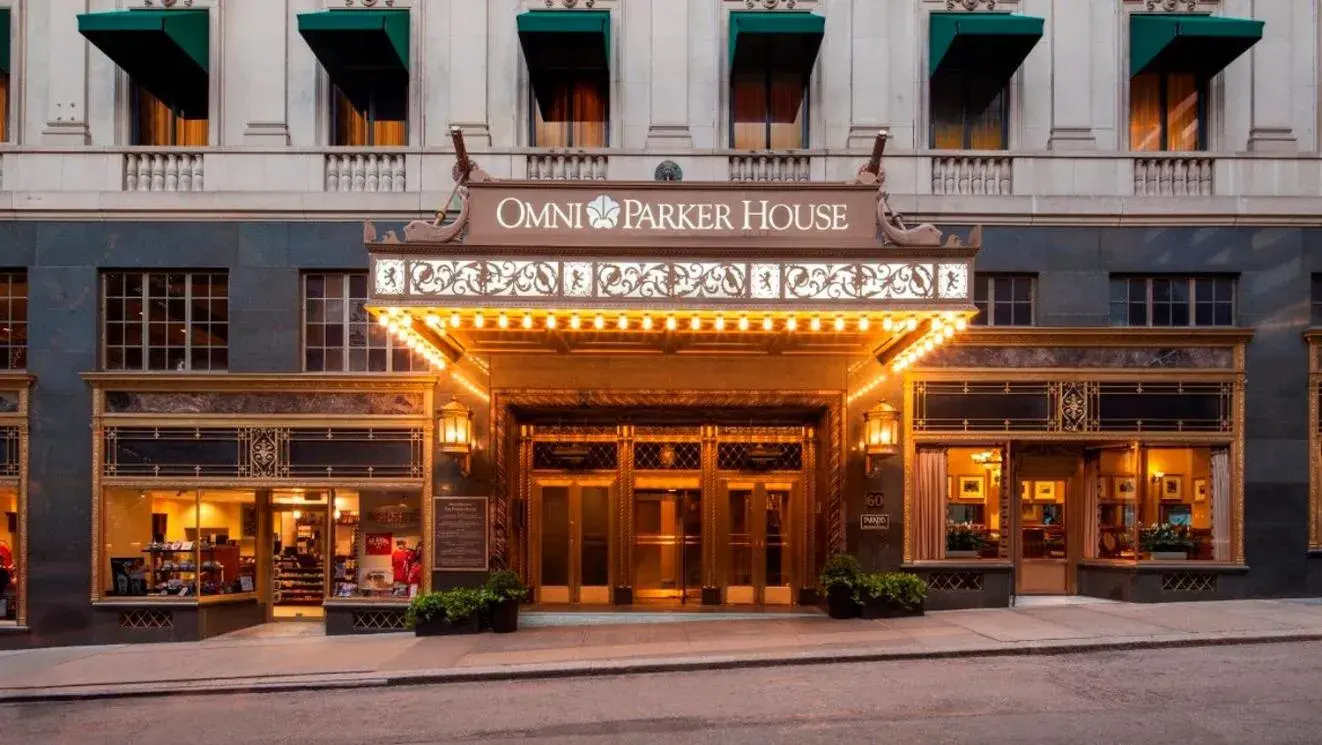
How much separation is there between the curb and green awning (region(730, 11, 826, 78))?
9.59m

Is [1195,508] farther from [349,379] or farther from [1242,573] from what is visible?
[349,379]

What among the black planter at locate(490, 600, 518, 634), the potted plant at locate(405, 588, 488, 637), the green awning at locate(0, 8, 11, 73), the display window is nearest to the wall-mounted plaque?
the potted plant at locate(405, 588, 488, 637)

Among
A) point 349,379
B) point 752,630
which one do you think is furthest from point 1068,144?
point 349,379

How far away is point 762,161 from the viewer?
16.3 meters

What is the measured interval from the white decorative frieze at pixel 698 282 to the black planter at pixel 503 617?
17.0ft

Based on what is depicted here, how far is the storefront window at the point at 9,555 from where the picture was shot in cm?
1554

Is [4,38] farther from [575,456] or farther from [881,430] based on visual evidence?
[881,430]

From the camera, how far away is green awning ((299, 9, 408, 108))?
15.3 metres

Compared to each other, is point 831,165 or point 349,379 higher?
point 831,165

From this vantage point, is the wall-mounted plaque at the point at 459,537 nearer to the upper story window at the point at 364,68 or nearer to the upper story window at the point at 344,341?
the upper story window at the point at 344,341

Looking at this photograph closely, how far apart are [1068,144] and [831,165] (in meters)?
3.96

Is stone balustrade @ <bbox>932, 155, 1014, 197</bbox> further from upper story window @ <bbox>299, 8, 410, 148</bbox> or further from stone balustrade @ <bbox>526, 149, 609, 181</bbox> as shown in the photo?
upper story window @ <bbox>299, 8, 410, 148</bbox>

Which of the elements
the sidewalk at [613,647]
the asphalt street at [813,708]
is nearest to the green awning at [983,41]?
the sidewalk at [613,647]

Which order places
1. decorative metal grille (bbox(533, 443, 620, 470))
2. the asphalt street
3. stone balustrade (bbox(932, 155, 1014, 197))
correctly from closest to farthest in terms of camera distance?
the asphalt street, stone balustrade (bbox(932, 155, 1014, 197)), decorative metal grille (bbox(533, 443, 620, 470))
